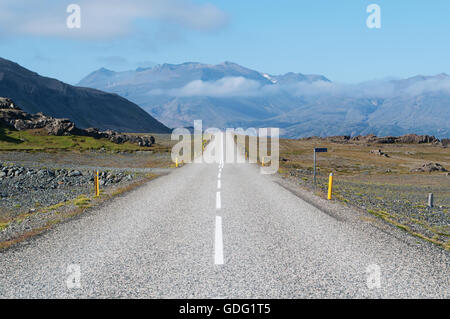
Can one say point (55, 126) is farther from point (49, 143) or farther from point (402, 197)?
point (402, 197)

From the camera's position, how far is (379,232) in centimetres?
1138


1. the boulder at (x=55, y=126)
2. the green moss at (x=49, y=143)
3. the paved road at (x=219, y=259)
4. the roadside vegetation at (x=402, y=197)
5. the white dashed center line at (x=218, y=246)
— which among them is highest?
the boulder at (x=55, y=126)

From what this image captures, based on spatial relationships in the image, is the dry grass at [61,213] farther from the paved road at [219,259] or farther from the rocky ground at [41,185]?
the rocky ground at [41,185]

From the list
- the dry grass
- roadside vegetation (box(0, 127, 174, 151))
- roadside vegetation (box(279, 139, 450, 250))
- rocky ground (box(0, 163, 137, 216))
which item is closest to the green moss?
roadside vegetation (box(0, 127, 174, 151))

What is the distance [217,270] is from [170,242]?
240cm

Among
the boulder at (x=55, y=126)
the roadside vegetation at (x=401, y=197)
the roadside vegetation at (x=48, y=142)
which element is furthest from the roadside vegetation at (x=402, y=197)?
the boulder at (x=55, y=126)

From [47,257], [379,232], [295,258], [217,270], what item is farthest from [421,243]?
[47,257]

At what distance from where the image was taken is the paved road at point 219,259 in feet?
22.8

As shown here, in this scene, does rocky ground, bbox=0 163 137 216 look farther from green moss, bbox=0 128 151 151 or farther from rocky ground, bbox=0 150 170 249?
green moss, bbox=0 128 151 151

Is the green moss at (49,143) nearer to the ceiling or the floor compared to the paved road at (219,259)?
nearer to the ceiling

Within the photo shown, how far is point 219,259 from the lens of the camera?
8516 millimetres
